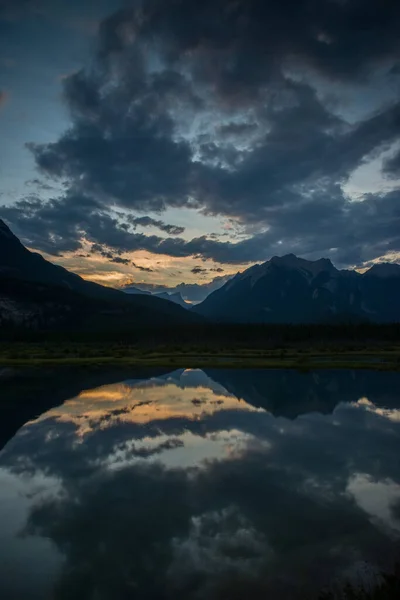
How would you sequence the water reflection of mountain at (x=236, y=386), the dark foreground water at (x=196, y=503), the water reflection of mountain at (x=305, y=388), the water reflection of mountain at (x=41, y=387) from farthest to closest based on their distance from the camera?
1. the water reflection of mountain at (x=305, y=388)
2. the water reflection of mountain at (x=236, y=386)
3. the water reflection of mountain at (x=41, y=387)
4. the dark foreground water at (x=196, y=503)

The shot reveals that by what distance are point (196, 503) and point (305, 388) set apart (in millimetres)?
28720

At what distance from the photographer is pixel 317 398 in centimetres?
3553

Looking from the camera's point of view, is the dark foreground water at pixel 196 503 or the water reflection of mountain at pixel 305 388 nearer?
the dark foreground water at pixel 196 503

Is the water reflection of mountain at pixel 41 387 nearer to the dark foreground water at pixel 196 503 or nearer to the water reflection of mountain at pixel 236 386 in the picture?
the water reflection of mountain at pixel 236 386

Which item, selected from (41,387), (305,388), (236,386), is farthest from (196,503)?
(41,387)

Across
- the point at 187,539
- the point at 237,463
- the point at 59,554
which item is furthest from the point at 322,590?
the point at 237,463

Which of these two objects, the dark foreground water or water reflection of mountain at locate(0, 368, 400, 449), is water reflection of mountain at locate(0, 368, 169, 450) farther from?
the dark foreground water

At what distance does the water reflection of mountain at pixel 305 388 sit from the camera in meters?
32.8

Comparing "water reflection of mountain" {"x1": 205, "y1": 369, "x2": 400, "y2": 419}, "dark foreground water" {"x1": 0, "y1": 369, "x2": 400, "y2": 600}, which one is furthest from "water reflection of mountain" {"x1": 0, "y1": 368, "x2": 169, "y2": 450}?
"water reflection of mountain" {"x1": 205, "y1": 369, "x2": 400, "y2": 419}

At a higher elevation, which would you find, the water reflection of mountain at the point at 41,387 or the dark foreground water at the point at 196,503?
the dark foreground water at the point at 196,503

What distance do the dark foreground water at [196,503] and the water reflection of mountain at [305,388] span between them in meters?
2.88

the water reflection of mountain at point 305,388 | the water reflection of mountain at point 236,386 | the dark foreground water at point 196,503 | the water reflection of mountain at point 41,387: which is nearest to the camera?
the dark foreground water at point 196,503

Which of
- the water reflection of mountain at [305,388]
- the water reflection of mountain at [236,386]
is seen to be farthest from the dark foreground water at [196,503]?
the water reflection of mountain at [305,388]

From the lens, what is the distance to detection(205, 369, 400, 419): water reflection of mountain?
32812mm
